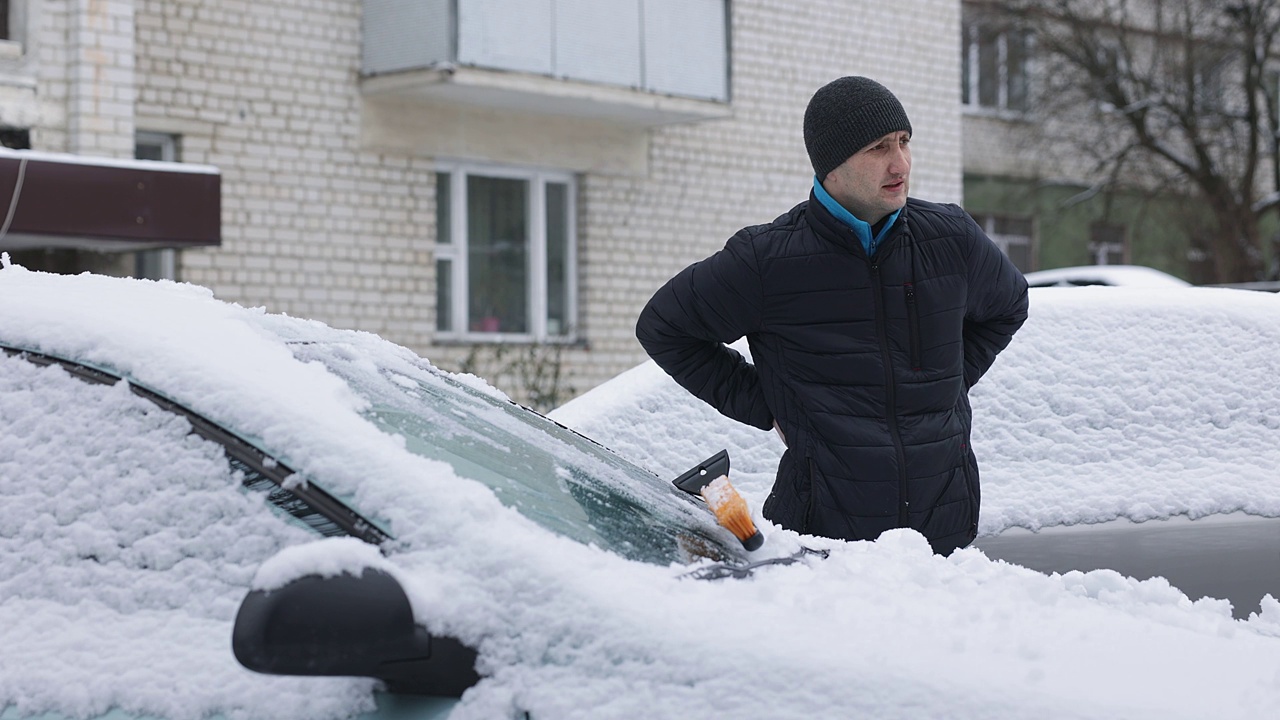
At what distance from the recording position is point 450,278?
14023 mm

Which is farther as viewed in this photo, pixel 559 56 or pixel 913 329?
pixel 559 56

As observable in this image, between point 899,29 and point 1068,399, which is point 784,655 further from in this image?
point 899,29

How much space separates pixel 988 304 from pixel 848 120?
486 millimetres

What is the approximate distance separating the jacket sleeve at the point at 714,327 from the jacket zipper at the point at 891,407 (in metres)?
0.23

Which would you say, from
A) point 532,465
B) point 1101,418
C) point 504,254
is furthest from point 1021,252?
point 532,465

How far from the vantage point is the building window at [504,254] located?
1399cm

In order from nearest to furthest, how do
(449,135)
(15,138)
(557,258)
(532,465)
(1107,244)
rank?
(532,465) < (15,138) < (449,135) < (557,258) < (1107,244)

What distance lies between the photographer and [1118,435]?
441 cm

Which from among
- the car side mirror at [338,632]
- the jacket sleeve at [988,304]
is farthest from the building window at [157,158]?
the car side mirror at [338,632]

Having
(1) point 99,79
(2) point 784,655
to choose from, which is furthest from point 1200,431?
(1) point 99,79

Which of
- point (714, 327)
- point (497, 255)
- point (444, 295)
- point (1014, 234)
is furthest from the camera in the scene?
point (1014, 234)

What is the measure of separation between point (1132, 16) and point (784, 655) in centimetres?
2325

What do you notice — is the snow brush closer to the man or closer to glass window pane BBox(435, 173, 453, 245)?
the man

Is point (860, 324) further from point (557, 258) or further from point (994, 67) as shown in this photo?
point (994, 67)
